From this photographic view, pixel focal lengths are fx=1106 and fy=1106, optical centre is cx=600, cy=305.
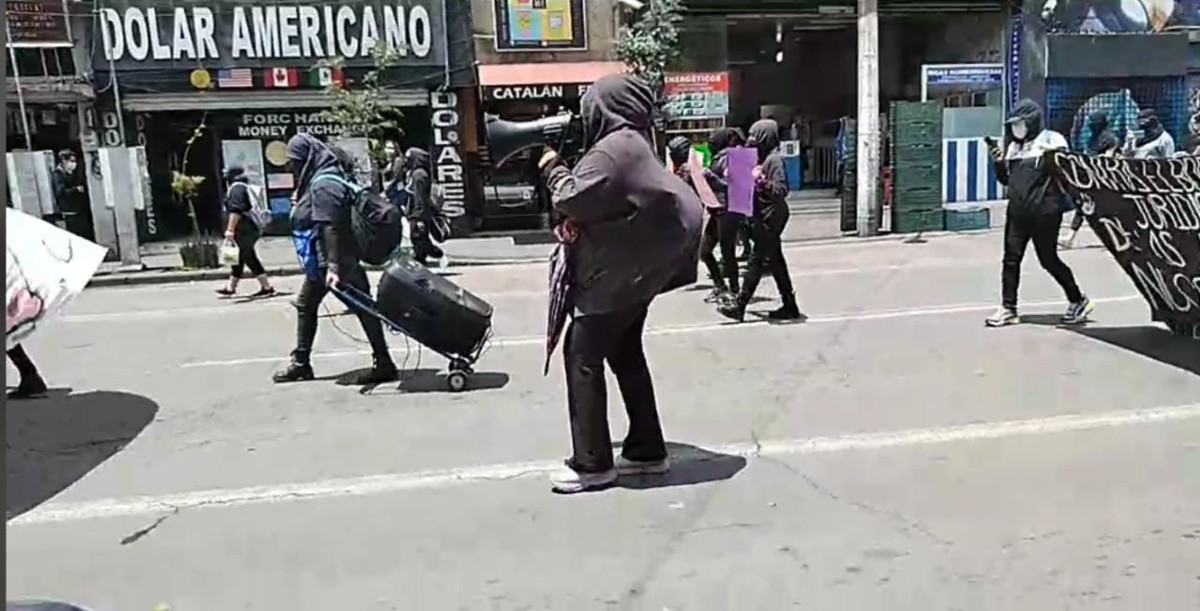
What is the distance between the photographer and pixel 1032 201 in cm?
829

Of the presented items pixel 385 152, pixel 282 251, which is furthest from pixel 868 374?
pixel 282 251

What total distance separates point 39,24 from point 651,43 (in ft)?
29.5

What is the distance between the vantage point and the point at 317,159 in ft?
24.3

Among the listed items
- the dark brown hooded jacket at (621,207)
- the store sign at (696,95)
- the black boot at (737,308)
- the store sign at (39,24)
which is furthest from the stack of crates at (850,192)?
the dark brown hooded jacket at (621,207)

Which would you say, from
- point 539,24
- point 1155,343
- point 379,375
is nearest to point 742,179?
point 1155,343

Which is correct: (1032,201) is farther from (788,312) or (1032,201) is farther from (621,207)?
(621,207)

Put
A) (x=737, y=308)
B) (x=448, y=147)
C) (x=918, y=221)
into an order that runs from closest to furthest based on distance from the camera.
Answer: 1. (x=737, y=308)
2. (x=918, y=221)
3. (x=448, y=147)

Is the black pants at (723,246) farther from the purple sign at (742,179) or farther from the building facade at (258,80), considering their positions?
the building facade at (258,80)

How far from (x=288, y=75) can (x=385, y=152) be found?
275cm

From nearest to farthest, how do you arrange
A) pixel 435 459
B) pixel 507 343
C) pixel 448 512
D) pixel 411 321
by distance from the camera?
A: pixel 448 512 < pixel 435 459 < pixel 411 321 < pixel 507 343

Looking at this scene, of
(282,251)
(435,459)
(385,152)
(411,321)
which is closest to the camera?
(435,459)

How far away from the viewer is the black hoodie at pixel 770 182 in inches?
357

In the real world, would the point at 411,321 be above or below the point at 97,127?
below

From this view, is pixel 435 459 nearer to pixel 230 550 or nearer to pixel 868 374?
pixel 230 550
